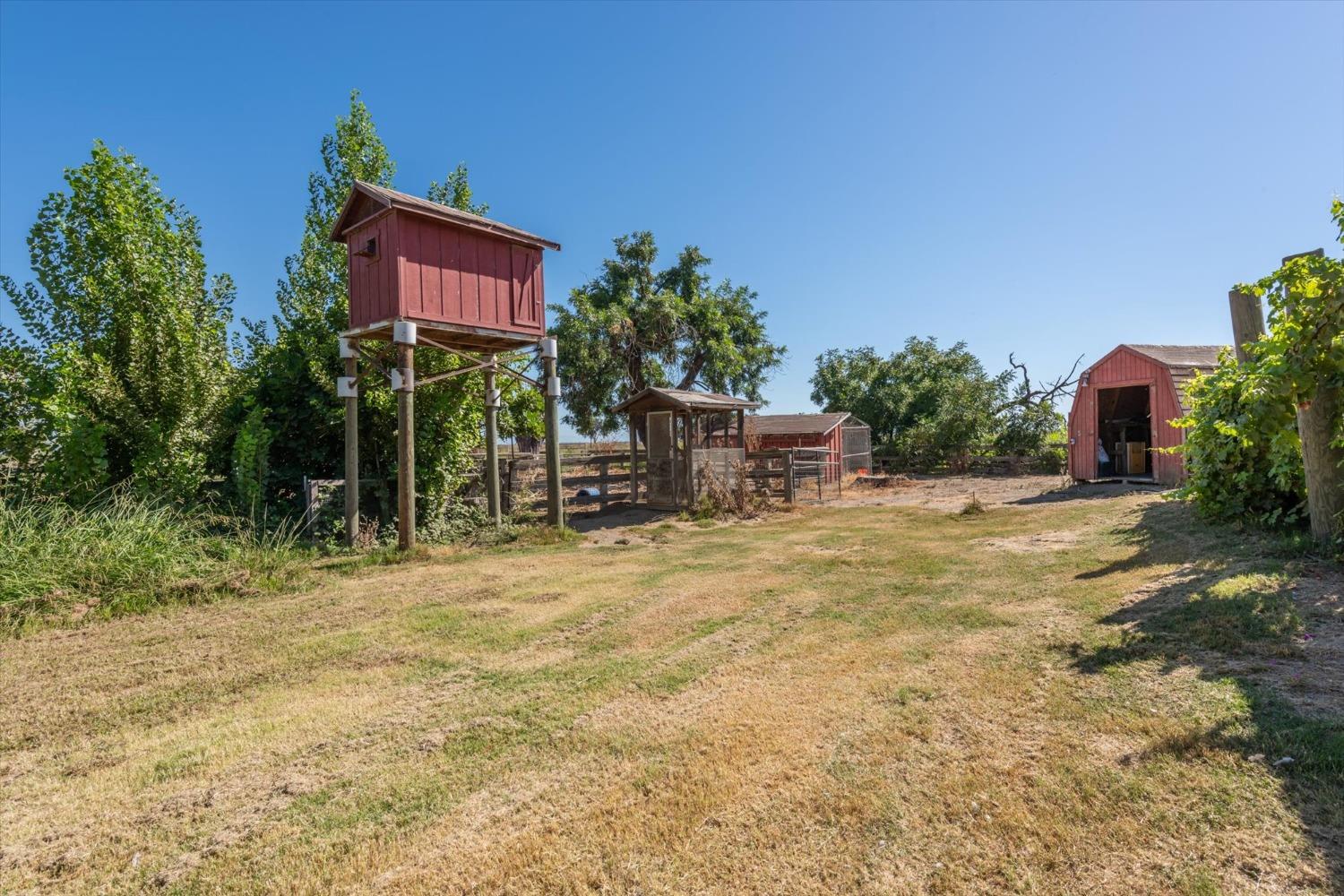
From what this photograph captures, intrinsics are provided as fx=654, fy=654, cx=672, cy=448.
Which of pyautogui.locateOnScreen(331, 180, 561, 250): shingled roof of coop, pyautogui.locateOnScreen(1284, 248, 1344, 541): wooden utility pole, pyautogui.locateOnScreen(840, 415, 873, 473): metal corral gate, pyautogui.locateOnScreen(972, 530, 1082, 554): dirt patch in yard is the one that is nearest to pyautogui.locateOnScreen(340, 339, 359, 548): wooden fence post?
pyautogui.locateOnScreen(331, 180, 561, 250): shingled roof of coop

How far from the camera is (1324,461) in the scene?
234 inches

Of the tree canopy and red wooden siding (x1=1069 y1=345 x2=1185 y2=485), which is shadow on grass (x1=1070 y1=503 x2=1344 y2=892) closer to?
red wooden siding (x1=1069 y1=345 x2=1185 y2=485)

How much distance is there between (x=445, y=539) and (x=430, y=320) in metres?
3.66

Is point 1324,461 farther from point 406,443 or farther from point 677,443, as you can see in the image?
point 677,443

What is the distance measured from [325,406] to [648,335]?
16.5 meters

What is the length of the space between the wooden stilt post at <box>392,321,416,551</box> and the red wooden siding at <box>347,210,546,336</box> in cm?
57

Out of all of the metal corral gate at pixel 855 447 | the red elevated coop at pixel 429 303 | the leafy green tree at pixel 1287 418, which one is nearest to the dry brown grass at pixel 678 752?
the leafy green tree at pixel 1287 418

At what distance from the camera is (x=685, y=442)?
1519 centimetres

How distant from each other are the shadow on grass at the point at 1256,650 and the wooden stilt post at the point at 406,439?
848 centimetres

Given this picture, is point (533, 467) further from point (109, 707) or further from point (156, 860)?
point (156, 860)

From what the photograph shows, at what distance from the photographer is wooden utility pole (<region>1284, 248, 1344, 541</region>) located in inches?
231

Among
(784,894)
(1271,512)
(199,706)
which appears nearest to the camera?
(784,894)

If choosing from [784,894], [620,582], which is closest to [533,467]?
[620,582]

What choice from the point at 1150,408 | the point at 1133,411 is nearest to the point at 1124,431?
the point at 1133,411
